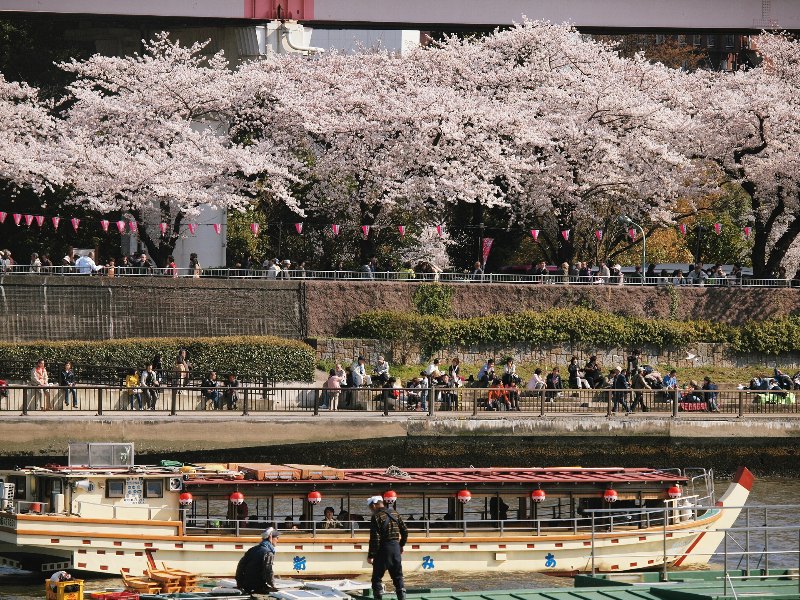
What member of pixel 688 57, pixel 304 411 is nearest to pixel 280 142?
pixel 304 411

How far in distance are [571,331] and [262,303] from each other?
11143 millimetres

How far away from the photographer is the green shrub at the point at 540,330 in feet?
182

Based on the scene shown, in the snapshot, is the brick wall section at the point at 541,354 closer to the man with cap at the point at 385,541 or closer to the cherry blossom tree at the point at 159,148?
the cherry blossom tree at the point at 159,148

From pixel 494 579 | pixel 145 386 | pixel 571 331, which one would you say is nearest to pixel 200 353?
pixel 145 386

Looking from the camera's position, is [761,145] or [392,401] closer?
[392,401]

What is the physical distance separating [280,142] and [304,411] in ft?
64.1

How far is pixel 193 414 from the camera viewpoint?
44.7 metres

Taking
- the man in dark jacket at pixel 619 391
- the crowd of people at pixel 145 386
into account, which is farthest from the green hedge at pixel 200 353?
the man in dark jacket at pixel 619 391

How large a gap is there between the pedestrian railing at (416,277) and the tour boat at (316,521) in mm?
22414

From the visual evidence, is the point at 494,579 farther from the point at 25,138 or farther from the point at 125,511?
the point at 25,138

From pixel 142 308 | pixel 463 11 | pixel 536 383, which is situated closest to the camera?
pixel 536 383

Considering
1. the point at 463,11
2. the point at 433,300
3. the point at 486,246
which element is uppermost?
the point at 463,11

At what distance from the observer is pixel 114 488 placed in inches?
1261

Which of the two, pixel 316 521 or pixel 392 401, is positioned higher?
pixel 392 401
